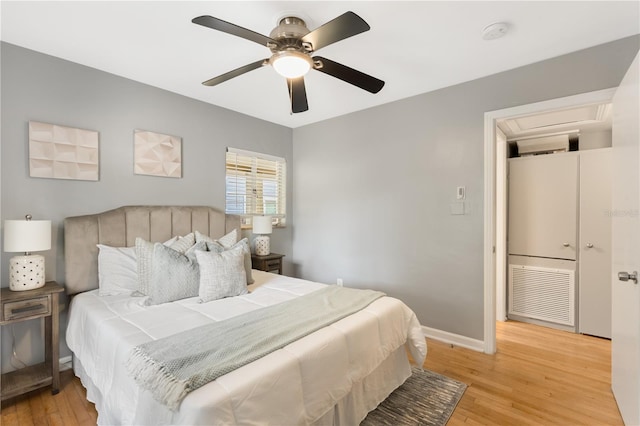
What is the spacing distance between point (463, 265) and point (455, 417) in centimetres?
140

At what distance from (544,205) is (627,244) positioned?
207 centimetres

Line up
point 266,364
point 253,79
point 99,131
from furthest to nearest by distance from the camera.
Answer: point 253,79 < point 99,131 < point 266,364

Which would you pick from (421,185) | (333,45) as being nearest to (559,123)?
(421,185)

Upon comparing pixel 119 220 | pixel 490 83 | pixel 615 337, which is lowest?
pixel 615 337

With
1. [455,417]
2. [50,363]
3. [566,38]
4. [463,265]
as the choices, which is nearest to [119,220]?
[50,363]

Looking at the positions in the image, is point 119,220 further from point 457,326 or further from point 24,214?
point 457,326

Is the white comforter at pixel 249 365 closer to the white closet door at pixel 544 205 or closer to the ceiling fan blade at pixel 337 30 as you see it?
the ceiling fan blade at pixel 337 30

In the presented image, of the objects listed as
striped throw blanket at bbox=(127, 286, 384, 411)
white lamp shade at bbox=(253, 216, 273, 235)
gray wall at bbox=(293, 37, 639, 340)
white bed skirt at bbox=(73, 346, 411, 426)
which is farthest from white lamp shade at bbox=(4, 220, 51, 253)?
gray wall at bbox=(293, 37, 639, 340)

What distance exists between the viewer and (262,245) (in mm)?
3795

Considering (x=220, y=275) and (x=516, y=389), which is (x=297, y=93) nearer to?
(x=220, y=275)

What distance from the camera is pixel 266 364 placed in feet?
4.38

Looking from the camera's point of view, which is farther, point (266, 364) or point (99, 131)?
point (99, 131)

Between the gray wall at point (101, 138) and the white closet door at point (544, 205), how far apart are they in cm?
369

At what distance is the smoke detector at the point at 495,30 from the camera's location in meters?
1.99
